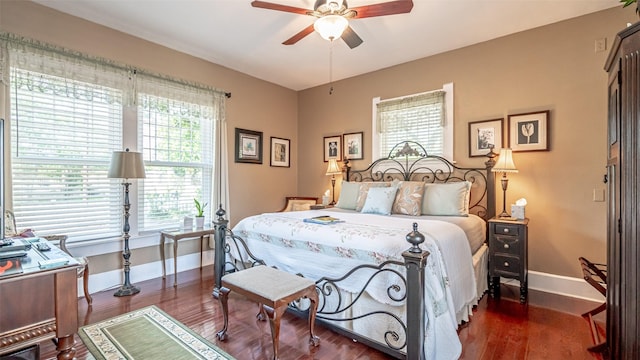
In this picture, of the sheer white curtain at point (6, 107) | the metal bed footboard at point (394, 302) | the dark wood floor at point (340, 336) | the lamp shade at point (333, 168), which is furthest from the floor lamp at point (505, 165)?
the sheer white curtain at point (6, 107)

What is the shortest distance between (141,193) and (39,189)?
2.99 ft

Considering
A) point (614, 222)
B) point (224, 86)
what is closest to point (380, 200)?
point (614, 222)

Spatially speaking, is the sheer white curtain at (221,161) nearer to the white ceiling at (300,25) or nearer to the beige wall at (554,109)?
the white ceiling at (300,25)

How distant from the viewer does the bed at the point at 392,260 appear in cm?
185

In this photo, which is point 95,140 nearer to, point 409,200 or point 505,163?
point 409,200

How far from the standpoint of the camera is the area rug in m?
2.03

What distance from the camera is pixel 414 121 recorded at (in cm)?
427

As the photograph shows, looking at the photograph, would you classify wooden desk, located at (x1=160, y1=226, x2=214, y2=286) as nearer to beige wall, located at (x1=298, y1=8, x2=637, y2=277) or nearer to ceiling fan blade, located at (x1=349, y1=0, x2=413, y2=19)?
ceiling fan blade, located at (x1=349, y1=0, x2=413, y2=19)

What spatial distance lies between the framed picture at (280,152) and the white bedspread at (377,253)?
241 cm

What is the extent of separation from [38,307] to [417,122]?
4.19 metres

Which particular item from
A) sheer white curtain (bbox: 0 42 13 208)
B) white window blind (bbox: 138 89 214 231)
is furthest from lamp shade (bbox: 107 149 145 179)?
sheer white curtain (bbox: 0 42 13 208)

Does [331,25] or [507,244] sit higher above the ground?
[331,25]

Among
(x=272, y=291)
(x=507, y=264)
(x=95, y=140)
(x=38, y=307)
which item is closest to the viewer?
(x=38, y=307)

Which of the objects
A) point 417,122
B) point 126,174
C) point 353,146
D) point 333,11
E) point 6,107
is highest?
point 333,11
